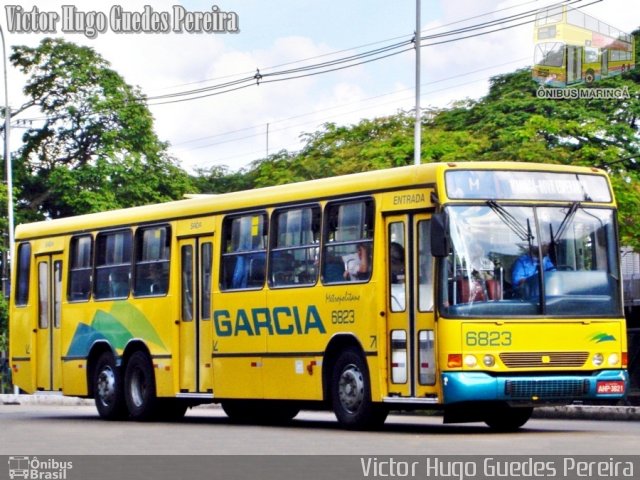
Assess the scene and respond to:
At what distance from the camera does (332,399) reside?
19.1 metres

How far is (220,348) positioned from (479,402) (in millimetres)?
4945

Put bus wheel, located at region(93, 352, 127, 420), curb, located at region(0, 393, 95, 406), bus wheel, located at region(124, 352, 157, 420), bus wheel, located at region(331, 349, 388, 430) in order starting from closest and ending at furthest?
bus wheel, located at region(331, 349, 388, 430)
bus wheel, located at region(124, 352, 157, 420)
bus wheel, located at region(93, 352, 127, 420)
curb, located at region(0, 393, 95, 406)

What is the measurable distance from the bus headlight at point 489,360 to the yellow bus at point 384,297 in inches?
0.4

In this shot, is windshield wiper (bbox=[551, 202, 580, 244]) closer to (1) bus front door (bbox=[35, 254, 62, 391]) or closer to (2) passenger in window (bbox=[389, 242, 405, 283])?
(2) passenger in window (bbox=[389, 242, 405, 283])

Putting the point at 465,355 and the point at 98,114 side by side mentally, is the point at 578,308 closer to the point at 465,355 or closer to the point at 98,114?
the point at 465,355

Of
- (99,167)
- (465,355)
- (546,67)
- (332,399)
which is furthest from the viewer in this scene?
(99,167)

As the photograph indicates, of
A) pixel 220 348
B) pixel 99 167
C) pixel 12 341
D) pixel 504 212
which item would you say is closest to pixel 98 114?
pixel 99 167

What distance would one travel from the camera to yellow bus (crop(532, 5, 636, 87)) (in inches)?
1748

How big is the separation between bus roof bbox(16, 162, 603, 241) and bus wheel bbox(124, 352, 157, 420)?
2.06 m

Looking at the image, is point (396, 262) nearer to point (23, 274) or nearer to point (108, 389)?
point (108, 389)

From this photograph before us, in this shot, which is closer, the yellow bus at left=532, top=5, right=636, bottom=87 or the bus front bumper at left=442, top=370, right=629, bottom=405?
the bus front bumper at left=442, top=370, right=629, bottom=405

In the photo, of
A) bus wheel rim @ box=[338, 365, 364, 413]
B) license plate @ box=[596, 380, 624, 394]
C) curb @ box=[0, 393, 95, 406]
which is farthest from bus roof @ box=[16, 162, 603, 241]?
curb @ box=[0, 393, 95, 406]

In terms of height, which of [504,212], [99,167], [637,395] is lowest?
[637,395]

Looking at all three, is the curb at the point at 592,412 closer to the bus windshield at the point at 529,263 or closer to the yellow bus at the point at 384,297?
the yellow bus at the point at 384,297
